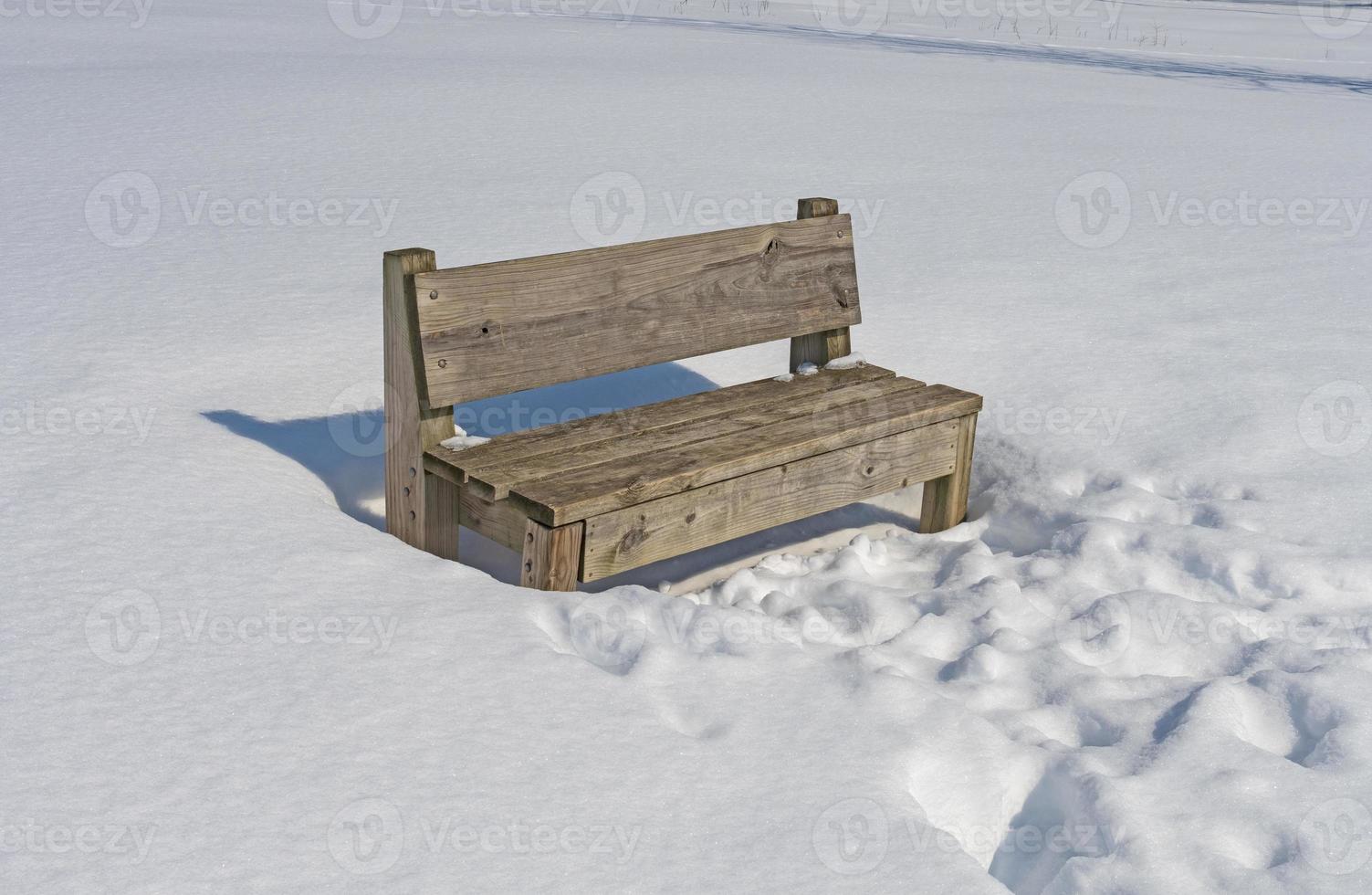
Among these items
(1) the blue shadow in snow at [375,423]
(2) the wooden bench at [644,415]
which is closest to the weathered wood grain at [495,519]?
(2) the wooden bench at [644,415]

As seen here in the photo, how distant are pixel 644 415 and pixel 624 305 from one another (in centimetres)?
34

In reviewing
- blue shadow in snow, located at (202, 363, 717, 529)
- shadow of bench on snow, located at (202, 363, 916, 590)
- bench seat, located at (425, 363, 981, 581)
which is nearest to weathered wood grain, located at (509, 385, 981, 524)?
bench seat, located at (425, 363, 981, 581)

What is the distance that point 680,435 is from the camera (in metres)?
3.59

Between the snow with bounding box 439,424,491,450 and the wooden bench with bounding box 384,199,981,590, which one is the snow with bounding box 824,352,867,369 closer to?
the wooden bench with bounding box 384,199,981,590

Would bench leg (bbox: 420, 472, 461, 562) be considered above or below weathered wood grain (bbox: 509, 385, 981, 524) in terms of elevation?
below

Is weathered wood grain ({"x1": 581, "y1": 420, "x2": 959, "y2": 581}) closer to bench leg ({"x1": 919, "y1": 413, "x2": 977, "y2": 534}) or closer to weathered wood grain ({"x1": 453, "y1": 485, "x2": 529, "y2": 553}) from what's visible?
bench leg ({"x1": 919, "y1": 413, "x2": 977, "y2": 534})

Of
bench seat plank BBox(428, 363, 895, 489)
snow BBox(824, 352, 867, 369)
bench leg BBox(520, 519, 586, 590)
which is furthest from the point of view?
snow BBox(824, 352, 867, 369)

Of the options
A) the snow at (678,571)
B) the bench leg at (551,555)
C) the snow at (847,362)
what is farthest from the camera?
the snow at (847,362)

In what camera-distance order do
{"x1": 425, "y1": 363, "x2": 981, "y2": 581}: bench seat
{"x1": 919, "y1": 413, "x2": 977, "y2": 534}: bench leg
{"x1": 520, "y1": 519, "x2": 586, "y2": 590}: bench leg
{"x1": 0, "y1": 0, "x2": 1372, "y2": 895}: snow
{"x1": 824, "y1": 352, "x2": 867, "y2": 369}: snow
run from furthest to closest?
{"x1": 824, "y1": 352, "x2": 867, "y2": 369}: snow → {"x1": 919, "y1": 413, "x2": 977, "y2": 534}: bench leg → {"x1": 425, "y1": 363, "x2": 981, "y2": 581}: bench seat → {"x1": 520, "y1": 519, "x2": 586, "y2": 590}: bench leg → {"x1": 0, "y1": 0, "x2": 1372, "y2": 895}: snow

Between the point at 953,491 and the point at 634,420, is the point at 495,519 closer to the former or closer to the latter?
the point at 634,420

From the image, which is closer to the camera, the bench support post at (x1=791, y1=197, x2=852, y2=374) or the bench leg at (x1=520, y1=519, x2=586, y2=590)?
the bench leg at (x1=520, y1=519, x2=586, y2=590)

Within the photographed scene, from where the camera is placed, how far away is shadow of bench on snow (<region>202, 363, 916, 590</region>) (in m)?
3.82

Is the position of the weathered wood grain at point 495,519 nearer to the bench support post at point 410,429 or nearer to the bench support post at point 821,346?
the bench support post at point 410,429

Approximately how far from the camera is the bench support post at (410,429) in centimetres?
318
